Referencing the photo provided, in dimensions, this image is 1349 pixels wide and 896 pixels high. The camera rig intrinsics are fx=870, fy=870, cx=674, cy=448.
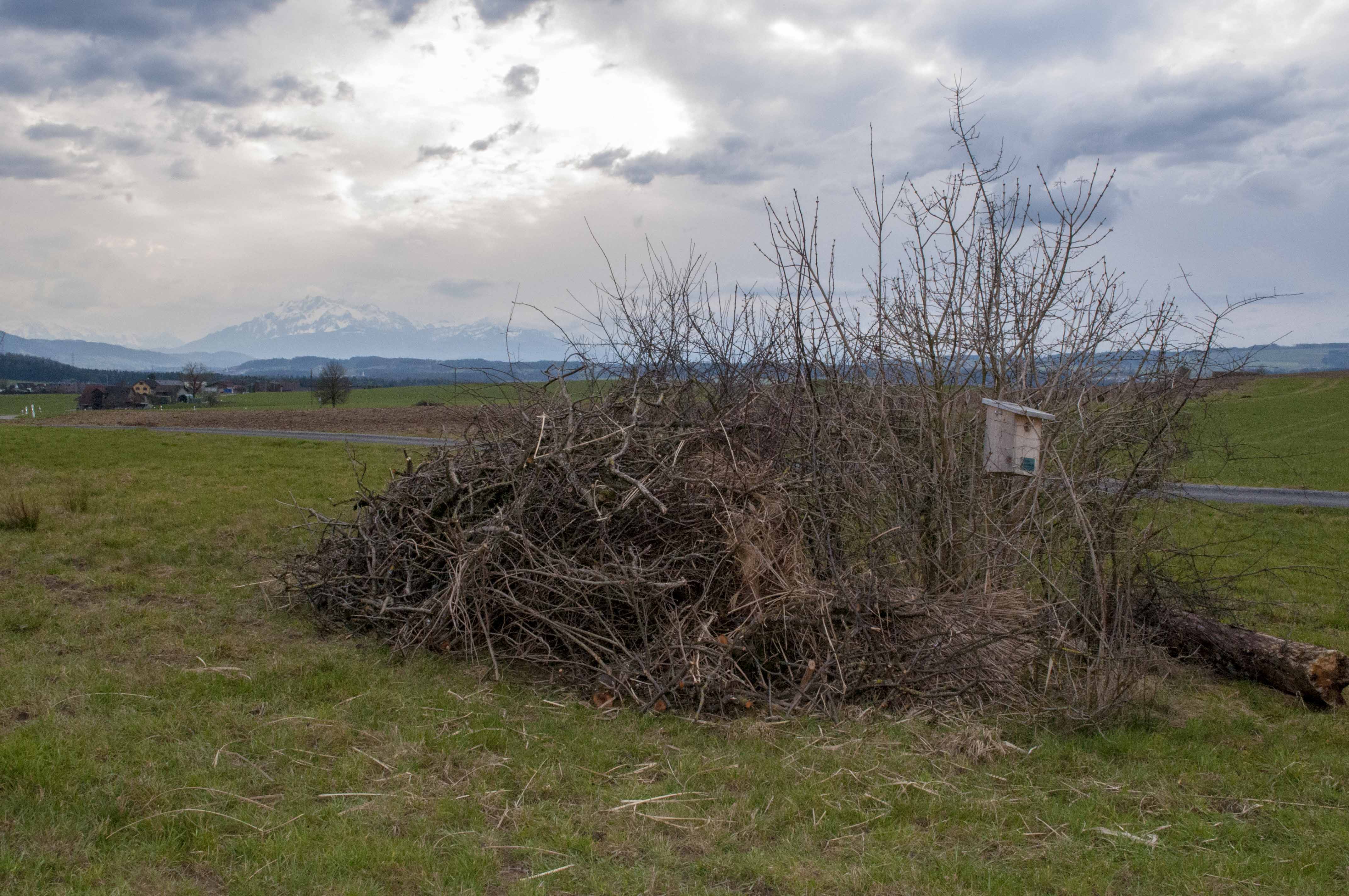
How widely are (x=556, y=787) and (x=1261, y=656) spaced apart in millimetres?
4800

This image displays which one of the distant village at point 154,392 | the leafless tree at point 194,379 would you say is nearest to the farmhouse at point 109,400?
the distant village at point 154,392

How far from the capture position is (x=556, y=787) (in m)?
3.99

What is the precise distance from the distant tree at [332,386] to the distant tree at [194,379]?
17029 mm

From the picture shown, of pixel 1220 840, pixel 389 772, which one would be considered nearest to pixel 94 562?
pixel 389 772

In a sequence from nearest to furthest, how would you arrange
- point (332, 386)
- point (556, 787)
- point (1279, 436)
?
point (556, 787)
point (1279, 436)
point (332, 386)

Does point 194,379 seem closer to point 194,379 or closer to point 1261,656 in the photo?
point 194,379

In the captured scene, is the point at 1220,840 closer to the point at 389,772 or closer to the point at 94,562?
the point at 389,772

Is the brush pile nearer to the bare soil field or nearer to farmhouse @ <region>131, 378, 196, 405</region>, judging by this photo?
the bare soil field

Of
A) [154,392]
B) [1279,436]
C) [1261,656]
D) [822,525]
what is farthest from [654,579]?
[154,392]

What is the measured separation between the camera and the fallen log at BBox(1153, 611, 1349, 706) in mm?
5375

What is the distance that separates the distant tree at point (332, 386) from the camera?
2176 inches

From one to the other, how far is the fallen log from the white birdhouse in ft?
4.41

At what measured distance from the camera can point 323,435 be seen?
30.0 meters

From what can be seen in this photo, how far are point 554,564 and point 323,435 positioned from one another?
26.6 meters
